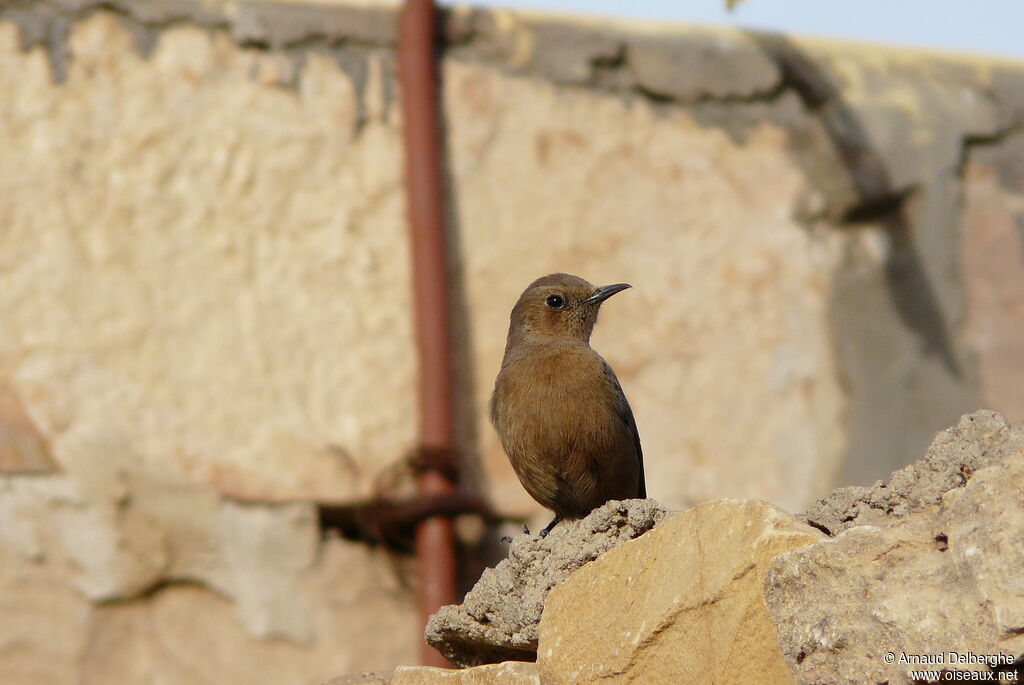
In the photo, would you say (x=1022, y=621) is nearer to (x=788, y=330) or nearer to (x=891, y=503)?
(x=891, y=503)

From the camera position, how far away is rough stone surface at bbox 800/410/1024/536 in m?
2.74

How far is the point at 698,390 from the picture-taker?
7465 millimetres

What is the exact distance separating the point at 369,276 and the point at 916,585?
490cm

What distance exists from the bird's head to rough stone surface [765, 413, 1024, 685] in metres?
2.74

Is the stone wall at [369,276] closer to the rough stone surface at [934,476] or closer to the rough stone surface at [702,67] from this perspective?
the rough stone surface at [702,67]

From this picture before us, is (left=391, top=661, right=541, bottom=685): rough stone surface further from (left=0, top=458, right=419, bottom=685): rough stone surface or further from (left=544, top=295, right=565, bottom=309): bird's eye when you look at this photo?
(left=0, top=458, right=419, bottom=685): rough stone surface

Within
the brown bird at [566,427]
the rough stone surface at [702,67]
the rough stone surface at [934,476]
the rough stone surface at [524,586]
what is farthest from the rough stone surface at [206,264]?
the rough stone surface at [934,476]

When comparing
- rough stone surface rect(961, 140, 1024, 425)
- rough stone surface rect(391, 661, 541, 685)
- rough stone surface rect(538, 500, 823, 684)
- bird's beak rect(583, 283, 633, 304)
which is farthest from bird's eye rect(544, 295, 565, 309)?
rough stone surface rect(961, 140, 1024, 425)

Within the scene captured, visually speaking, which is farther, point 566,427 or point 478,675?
point 566,427

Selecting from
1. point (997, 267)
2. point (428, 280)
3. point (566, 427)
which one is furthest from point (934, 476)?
point (997, 267)

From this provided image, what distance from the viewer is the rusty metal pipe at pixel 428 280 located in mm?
6637

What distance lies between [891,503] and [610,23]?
17.3 feet

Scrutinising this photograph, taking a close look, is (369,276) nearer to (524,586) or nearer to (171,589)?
(171,589)

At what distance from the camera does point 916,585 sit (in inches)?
97.2
